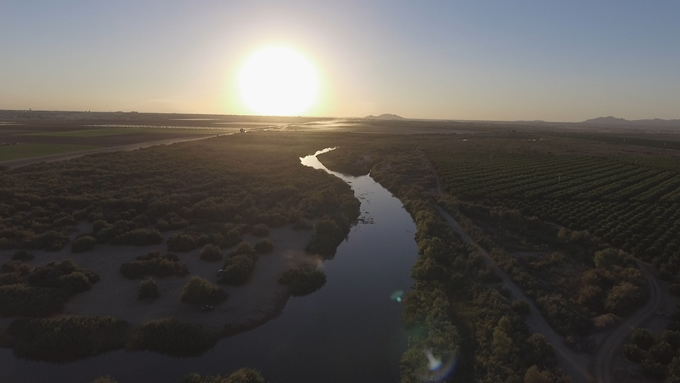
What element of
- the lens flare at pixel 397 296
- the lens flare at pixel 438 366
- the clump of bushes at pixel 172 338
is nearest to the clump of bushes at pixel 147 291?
the clump of bushes at pixel 172 338

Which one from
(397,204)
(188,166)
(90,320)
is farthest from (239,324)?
(188,166)

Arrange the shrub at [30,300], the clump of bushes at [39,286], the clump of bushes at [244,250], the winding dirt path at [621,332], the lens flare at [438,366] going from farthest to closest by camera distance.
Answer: the clump of bushes at [244,250]
the clump of bushes at [39,286]
the shrub at [30,300]
the lens flare at [438,366]
the winding dirt path at [621,332]

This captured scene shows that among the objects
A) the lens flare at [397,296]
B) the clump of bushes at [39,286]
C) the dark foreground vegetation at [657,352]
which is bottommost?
the lens flare at [397,296]

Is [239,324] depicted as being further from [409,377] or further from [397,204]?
[397,204]

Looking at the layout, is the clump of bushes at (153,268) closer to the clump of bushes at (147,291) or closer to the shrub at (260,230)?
the clump of bushes at (147,291)

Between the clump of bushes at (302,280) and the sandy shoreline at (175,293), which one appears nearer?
the sandy shoreline at (175,293)

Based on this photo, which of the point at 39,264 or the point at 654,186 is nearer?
the point at 39,264
